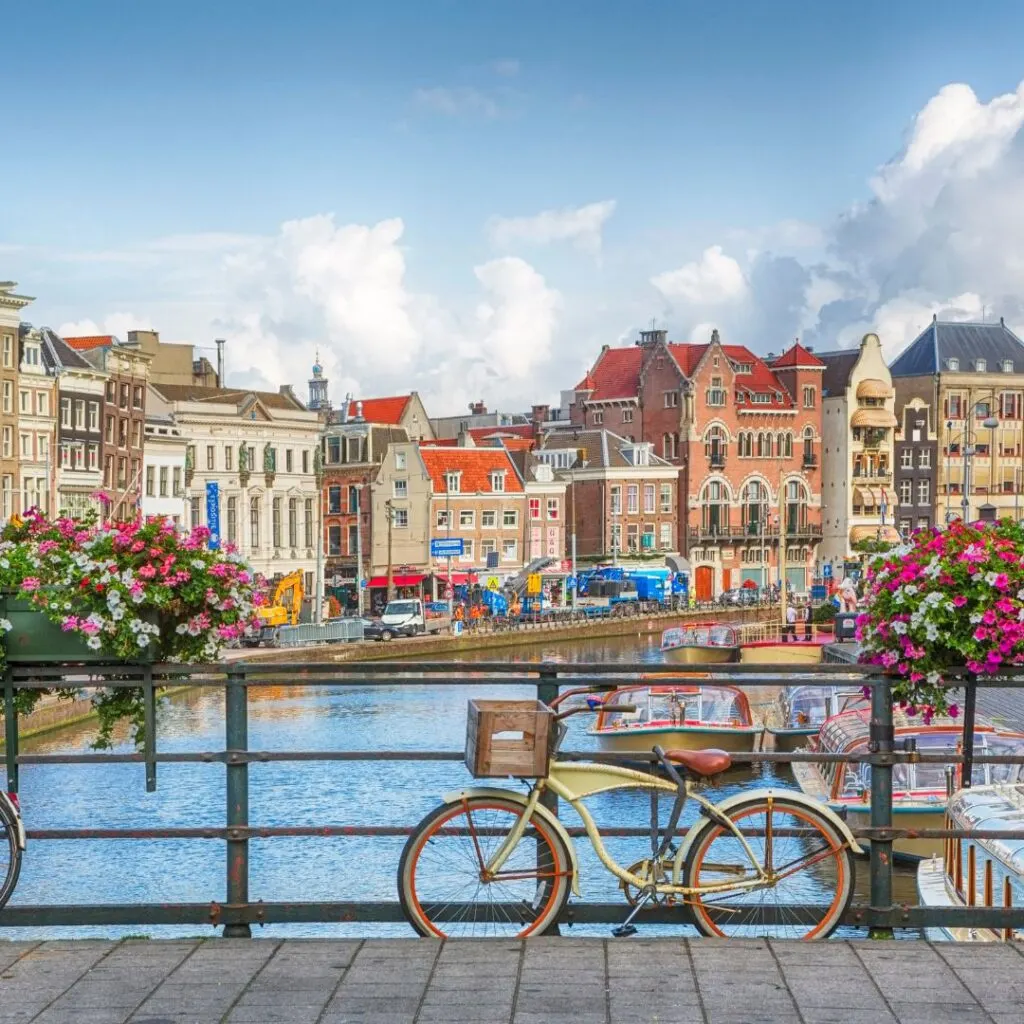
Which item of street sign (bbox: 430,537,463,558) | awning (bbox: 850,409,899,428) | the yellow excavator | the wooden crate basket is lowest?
the yellow excavator

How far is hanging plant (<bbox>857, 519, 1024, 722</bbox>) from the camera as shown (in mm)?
8055

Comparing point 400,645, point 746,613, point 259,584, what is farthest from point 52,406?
point 259,584

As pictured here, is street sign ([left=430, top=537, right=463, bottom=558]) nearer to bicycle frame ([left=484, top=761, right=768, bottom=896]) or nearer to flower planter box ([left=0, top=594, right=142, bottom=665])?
flower planter box ([left=0, top=594, right=142, bottom=665])

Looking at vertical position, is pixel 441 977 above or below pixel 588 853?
above

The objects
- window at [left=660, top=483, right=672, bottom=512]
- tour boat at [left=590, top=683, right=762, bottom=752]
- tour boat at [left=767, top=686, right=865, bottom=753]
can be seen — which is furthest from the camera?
window at [left=660, top=483, right=672, bottom=512]

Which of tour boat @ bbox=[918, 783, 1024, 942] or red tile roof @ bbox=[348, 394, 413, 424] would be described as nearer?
tour boat @ bbox=[918, 783, 1024, 942]

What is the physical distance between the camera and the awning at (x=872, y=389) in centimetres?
11725

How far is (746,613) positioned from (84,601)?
85.7m

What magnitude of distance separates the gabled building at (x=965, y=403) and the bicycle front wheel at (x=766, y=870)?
372 feet

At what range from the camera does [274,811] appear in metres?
28.9

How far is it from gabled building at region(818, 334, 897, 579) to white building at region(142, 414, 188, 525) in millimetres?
48097

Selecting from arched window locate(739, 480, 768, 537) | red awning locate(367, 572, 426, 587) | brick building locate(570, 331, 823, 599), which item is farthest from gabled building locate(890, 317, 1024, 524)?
red awning locate(367, 572, 426, 587)

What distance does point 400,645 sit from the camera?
6869 cm

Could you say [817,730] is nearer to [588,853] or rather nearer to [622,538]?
[588,853]
